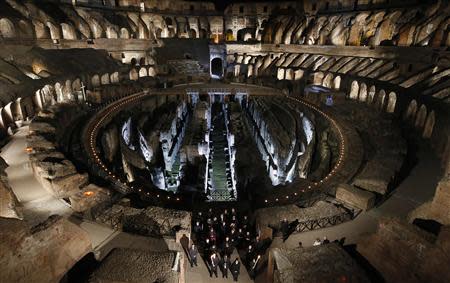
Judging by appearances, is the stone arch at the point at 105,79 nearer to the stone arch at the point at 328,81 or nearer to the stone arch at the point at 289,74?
the stone arch at the point at 289,74

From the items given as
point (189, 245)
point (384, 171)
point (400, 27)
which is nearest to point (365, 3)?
point (400, 27)

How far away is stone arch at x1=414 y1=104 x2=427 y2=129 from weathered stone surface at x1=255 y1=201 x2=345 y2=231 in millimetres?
11287

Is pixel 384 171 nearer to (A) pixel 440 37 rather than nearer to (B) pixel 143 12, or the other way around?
(A) pixel 440 37

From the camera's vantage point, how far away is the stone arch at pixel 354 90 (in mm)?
24484

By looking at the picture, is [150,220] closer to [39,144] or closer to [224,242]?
[224,242]

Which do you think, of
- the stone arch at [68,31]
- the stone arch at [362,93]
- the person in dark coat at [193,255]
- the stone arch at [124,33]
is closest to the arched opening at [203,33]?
the stone arch at [124,33]

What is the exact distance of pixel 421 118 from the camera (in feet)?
57.4

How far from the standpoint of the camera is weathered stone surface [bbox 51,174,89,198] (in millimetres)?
10422

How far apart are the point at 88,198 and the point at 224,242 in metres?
4.74

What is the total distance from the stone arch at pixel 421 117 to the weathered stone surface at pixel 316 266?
13910mm

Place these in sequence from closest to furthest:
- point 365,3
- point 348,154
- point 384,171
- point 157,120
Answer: point 384,171 < point 348,154 < point 157,120 < point 365,3

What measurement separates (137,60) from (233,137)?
21.5 m

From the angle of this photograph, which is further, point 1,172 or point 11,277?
point 1,172

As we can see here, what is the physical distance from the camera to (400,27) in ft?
92.0
